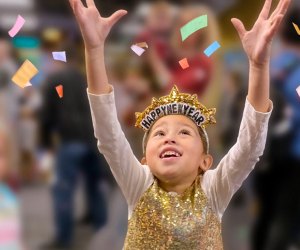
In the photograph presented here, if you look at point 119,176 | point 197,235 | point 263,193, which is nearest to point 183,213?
point 197,235

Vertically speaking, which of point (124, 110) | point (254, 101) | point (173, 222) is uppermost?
point (124, 110)

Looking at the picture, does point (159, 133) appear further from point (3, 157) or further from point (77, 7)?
point (3, 157)

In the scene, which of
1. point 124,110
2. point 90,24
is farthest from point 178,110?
point 124,110

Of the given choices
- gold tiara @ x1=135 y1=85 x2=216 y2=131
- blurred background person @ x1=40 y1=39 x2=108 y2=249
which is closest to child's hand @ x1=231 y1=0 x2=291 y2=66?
gold tiara @ x1=135 y1=85 x2=216 y2=131

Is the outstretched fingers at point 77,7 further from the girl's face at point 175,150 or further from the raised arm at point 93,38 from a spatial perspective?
the girl's face at point 175,150

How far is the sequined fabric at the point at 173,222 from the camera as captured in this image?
1.31 metres

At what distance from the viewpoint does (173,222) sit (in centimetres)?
132

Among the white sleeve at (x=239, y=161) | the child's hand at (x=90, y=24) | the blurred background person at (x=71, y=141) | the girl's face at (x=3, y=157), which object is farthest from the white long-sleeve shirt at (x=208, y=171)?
the blurred background person at (x=71, y=141)

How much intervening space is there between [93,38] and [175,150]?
0.28 meters

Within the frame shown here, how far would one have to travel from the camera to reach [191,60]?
1.85 metres

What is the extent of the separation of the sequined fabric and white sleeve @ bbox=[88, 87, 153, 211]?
0.03 meters

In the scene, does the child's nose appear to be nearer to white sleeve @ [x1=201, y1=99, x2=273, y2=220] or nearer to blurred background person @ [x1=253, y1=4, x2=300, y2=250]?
white sleeve @ [x1=201, y1=99, x2=273, y2=220]

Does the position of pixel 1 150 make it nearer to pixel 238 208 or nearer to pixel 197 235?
pixel 197 235

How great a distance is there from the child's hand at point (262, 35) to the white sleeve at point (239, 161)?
10 centimetres
